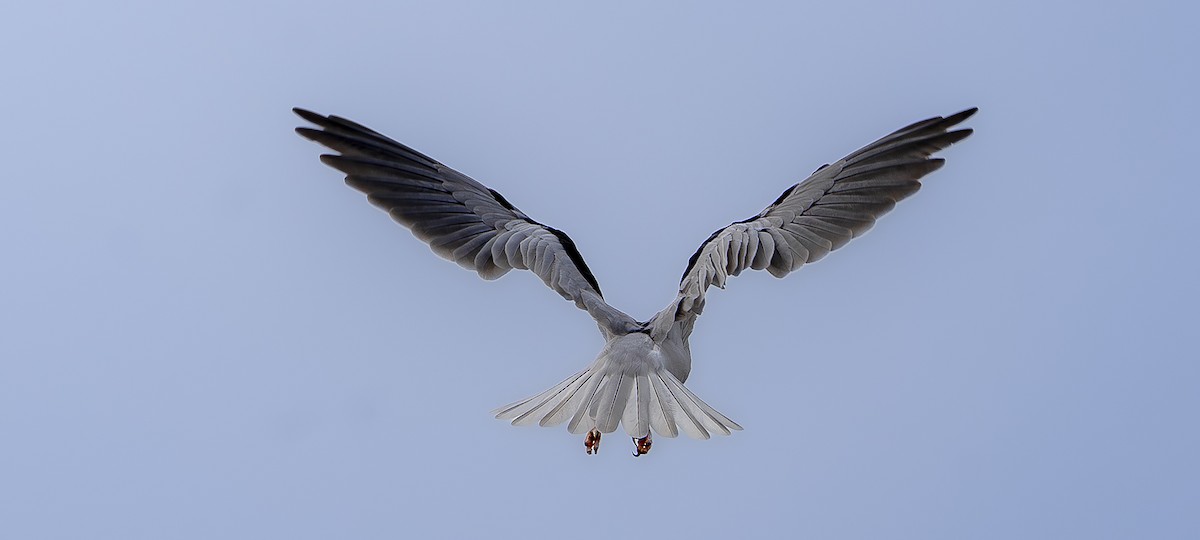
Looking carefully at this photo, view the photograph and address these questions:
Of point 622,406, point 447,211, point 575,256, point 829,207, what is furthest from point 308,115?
point 829,207

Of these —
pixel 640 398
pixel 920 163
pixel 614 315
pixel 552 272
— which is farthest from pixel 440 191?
pixel 920 163

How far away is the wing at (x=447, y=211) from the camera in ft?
31.7

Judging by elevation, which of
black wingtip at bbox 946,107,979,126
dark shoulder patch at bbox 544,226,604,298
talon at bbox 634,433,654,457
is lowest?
talon at bbox 634,433,654,457

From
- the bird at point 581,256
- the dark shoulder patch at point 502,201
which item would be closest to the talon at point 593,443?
the bird at point 581,256

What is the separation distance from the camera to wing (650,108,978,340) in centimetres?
943

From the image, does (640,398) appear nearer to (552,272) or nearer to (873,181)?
(552,272)

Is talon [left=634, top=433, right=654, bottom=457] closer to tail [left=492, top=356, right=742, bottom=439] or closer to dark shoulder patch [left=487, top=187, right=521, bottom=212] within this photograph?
tail [left=492, top=356, right=742, bottom=439]

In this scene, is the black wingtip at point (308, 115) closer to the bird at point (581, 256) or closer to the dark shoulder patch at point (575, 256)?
the bird at point (581, 256)

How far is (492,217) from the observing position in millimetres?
10203

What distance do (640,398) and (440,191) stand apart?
279cm

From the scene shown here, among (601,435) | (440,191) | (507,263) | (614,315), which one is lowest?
(601,435)

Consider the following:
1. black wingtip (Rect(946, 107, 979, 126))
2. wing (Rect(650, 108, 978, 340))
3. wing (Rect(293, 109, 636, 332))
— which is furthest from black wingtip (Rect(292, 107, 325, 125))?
black wingtip (Rect(946, 107, 979, 126))

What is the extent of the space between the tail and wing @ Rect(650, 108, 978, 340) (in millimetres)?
728

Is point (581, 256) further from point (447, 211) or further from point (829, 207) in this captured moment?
point (829, 207)
